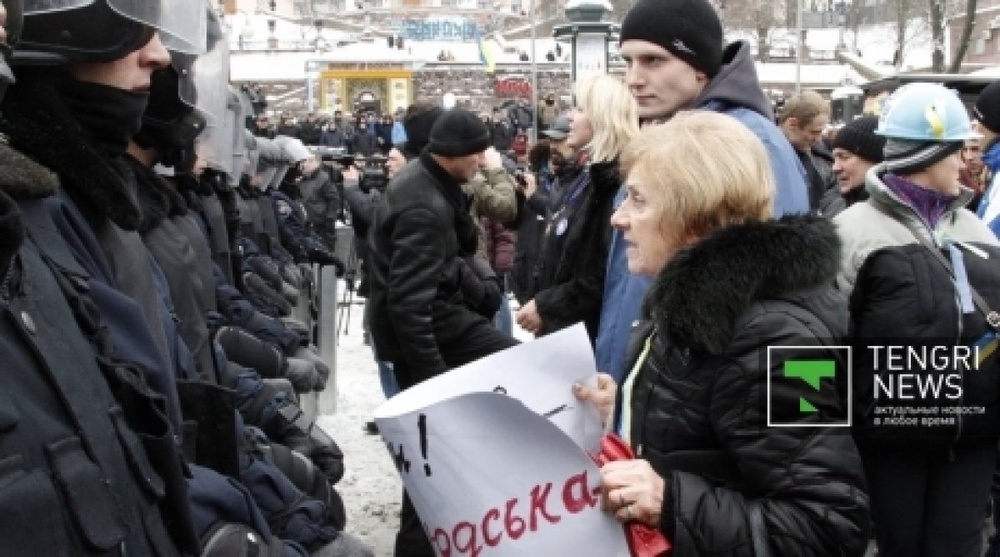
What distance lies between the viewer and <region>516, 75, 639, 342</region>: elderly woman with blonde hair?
3.84 metres

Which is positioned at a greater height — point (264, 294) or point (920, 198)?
point (920, 198)

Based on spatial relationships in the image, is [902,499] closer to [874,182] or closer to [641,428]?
[874,182]

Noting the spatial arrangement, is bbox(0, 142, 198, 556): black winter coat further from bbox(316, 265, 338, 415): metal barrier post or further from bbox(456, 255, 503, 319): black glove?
bbox(316, 265, 338, 415): metal barrier post

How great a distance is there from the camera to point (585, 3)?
31.4ft

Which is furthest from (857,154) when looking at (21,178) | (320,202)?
(320,202)

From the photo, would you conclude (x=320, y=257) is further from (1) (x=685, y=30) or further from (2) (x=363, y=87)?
(2) (x=363, y=87)

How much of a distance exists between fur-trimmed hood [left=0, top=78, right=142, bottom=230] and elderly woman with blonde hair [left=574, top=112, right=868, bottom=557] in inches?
39.2

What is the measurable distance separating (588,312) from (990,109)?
297 cm

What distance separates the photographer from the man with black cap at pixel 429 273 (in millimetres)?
4555

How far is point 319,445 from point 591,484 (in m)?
1.94

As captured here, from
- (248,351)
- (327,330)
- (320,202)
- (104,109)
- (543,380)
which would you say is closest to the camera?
(104,109)

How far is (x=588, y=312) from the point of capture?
158 inches

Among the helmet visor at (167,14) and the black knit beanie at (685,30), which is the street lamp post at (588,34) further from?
the helmet visor at (167,14)

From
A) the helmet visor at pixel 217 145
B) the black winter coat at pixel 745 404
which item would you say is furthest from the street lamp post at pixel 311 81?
the black winter coat at pixel 745 404
